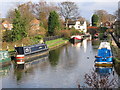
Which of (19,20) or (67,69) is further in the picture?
(19,20)

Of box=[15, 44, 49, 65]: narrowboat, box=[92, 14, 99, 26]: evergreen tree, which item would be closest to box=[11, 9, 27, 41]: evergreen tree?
box=[15, 44, 49, 65]: narrowboat

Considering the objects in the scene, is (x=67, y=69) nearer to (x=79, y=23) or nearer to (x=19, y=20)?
(x=19, y=20)

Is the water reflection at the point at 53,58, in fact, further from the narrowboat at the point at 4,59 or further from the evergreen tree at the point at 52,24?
the evergreen tree at the point at 52,24

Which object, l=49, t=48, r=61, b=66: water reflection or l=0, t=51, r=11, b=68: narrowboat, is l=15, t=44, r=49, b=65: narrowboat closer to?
l=49, t=48, r=61, b=66: water reflection

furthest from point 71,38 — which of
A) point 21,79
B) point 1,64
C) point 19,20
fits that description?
point 21,79

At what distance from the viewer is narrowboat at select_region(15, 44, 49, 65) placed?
Answer: 29.0 m

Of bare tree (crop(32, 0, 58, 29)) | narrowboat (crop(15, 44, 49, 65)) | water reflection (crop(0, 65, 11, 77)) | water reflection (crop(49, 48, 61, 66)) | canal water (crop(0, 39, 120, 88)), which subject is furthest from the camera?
bare tree (crop(32, 0, 58, 29))

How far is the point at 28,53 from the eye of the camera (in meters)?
31.2

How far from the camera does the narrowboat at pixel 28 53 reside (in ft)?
95.2

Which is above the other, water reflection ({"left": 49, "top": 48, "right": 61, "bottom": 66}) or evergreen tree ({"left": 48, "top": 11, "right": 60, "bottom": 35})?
evergreen tree ({"left": 48, "top": 11, "right": 60, "bottom": 35})

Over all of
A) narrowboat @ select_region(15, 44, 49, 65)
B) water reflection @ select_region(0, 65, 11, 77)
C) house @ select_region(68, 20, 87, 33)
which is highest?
house @ select_region(68, 20, 87, 33)

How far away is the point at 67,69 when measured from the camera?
A: 24.8 m

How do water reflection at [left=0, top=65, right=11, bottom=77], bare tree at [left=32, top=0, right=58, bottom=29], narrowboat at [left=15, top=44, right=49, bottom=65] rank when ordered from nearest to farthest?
Answer: water reflection at [left=0, top=65, right=11, bottom=77], narrowboat at [left=15, top=44, right=49, bottom=65], bare tree at [left=32, top=0, right=58, bottom=29]

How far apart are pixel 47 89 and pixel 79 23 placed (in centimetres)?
7041
